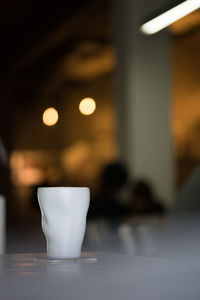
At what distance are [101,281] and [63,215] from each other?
0.23 m

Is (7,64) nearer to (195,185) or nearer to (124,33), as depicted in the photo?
(124,33)

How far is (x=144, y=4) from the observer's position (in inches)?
214

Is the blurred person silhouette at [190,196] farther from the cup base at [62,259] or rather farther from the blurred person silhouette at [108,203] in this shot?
the cup base at [62,259]

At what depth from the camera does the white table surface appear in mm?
631

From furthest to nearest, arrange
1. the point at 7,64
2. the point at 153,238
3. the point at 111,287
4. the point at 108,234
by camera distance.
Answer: the point at 7,64 < the point at 108,234 < the point at 153,238 < the point at 111,287

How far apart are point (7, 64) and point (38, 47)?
4.66 ft

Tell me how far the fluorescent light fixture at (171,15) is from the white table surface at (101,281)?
32.0 inches

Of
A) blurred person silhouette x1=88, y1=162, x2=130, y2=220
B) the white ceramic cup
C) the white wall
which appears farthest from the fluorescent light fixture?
the white wall

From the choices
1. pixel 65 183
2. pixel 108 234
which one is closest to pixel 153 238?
pixel 108 234

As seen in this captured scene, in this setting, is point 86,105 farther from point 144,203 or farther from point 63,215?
point 144,203

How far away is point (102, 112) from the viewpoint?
10383 mm

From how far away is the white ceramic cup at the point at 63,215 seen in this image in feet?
2.89

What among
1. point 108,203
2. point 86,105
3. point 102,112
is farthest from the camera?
point 102,112

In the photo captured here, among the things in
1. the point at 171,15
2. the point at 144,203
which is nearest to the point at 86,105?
the point at 171,15
